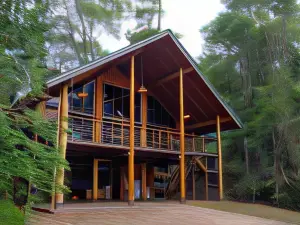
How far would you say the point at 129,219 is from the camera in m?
9.25

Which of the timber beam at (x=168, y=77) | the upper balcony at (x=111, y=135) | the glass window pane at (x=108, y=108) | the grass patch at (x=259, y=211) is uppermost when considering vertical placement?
the timber beam at (x=168, y=77)

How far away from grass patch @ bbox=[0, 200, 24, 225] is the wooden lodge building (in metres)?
8.45

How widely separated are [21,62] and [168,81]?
41.6ft

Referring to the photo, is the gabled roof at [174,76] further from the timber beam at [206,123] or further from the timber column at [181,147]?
the timber column at [181,147]

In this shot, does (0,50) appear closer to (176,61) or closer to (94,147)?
(94,147)

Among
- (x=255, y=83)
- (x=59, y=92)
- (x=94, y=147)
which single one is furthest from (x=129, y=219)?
(x=255, y=83)

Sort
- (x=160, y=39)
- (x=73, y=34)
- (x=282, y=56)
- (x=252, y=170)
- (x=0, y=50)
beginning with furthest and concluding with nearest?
(x=73, y=34) → (x=252, y=170) → (x=282, y=56) → (x=160, y=39) → (x=0, y=50)

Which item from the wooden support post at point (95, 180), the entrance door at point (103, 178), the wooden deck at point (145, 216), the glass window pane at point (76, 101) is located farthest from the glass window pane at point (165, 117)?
the wooden deck at point (145, 216)

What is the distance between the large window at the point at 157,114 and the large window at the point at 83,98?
2946mm

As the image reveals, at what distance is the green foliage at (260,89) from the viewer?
48.9 ft

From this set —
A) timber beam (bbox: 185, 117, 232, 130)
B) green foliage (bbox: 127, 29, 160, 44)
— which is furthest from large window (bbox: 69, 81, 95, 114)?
green foliage (bbox: 127, 29, 160, 44)

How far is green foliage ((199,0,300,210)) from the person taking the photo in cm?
1491

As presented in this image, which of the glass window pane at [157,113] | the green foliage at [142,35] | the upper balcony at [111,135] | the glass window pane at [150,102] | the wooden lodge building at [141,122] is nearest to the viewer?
the upper balcony at [111,135]

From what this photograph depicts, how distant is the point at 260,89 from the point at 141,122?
209 inches
